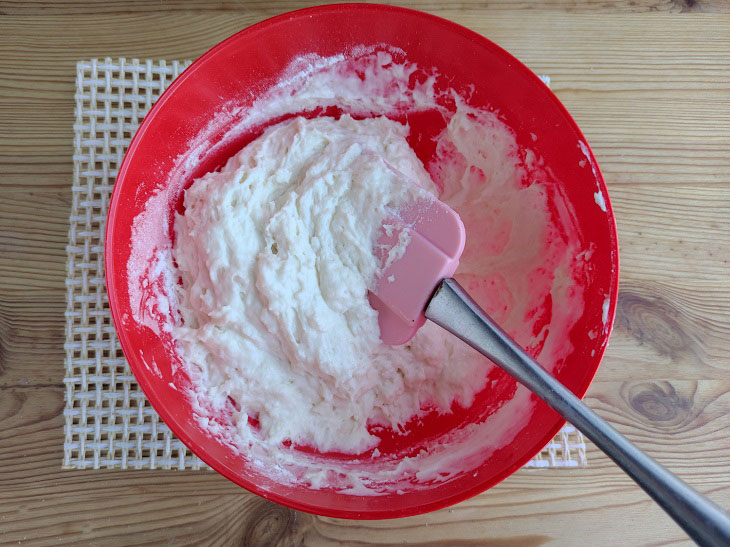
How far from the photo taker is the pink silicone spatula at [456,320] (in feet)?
2.86

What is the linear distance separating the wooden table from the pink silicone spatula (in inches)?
20.3

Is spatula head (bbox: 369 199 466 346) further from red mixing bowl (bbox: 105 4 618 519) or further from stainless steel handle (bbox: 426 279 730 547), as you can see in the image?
red mixing bowl (bbox: 105 4 618 519)

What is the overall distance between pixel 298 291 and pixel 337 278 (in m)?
0.10

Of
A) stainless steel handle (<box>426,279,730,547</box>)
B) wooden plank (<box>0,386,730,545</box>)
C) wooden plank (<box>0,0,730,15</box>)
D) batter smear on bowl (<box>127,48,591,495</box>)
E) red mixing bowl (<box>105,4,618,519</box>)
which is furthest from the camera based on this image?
wooden plank (<box>0,0,730,15</box>)

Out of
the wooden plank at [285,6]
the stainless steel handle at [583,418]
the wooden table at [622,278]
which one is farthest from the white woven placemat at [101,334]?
the stainless steel handle at [583,418]

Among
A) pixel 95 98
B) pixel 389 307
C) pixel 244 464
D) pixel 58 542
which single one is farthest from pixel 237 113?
pixel 58 542

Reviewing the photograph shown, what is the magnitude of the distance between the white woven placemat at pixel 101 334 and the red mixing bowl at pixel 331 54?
194 mm

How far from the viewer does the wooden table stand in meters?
1.42

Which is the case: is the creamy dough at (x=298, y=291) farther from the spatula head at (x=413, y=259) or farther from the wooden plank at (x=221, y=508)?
the wooden plank at (x=221, y=508)

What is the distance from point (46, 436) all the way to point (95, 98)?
89 centimetres

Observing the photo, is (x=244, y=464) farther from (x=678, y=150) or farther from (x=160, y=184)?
(x=678, y=150)

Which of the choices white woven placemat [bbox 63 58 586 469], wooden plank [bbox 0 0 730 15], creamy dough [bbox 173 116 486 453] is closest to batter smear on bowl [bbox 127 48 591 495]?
creamy dough [bbox 173 116 486 453]

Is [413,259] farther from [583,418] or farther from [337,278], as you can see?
[583,418]

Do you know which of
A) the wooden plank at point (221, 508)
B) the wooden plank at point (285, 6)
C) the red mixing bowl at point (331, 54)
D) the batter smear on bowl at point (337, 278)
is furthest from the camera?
the wooden plank at point (285, 6)
